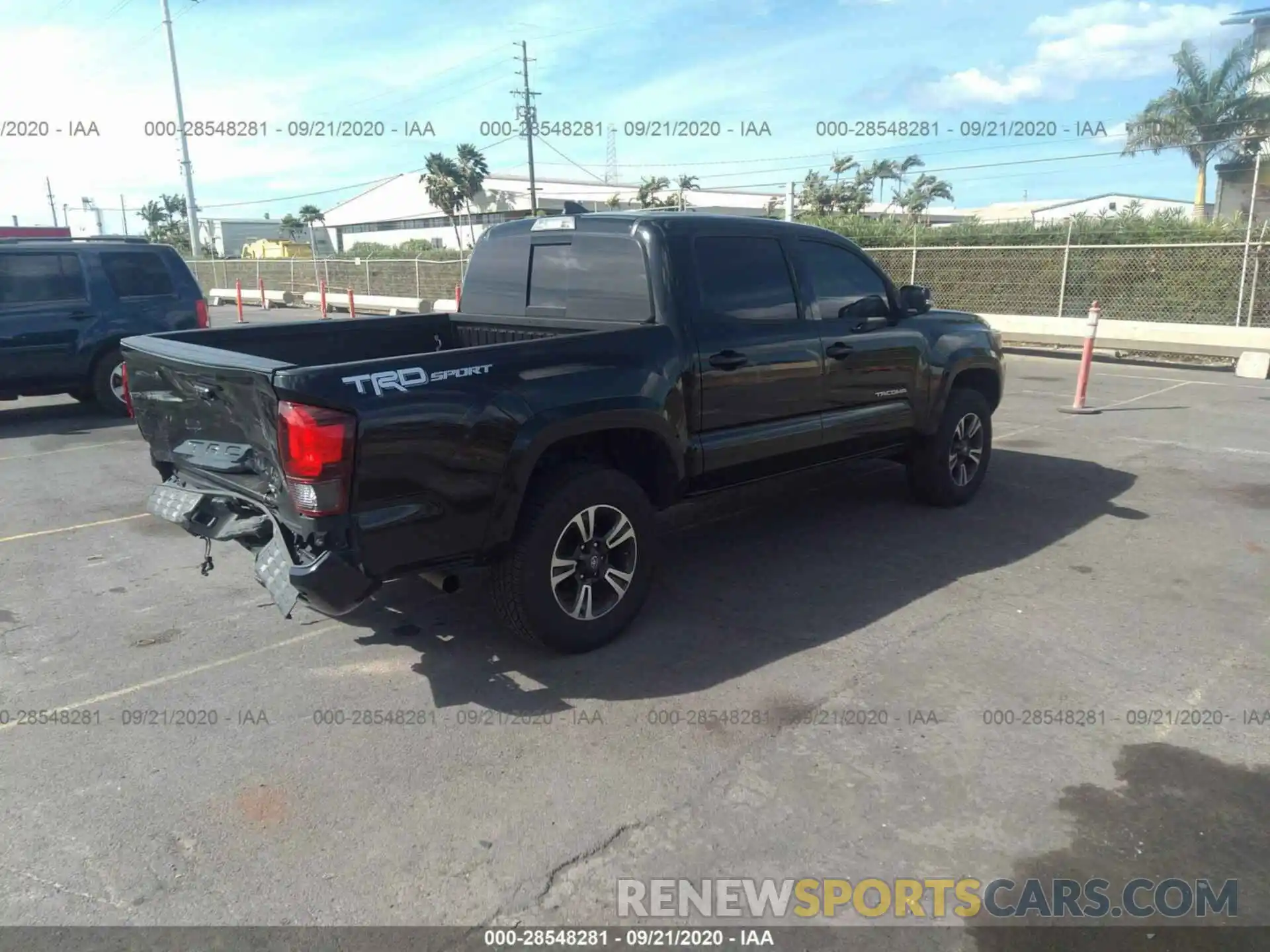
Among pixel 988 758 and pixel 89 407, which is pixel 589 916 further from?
pixel 89 407

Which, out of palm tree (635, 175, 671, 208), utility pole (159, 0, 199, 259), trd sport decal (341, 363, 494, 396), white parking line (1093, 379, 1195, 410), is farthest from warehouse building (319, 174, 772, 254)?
trd sport decal (341, 363, 494, 396)

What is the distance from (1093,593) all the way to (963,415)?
5.99ft

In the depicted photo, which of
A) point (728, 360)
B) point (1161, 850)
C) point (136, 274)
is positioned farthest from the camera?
point (136, 274)

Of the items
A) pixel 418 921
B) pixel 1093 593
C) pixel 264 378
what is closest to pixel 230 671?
pixel 264 378

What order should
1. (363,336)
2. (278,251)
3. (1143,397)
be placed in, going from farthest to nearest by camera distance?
(278,251) < (1143,397) < (363,336)

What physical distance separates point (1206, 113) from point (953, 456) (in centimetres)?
3443

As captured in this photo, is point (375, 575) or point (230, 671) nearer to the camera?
point (375, 575)

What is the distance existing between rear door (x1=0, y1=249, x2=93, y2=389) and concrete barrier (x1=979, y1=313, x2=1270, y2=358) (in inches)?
497

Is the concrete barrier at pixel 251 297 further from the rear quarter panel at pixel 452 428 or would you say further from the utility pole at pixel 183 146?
the rear quarter panel at pixel 452 428

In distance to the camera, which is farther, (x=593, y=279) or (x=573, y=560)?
(x=593, y=279)

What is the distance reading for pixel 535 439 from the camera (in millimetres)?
3928

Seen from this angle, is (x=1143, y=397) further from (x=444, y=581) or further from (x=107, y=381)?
(x=107, y=381)

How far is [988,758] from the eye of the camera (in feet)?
11.4

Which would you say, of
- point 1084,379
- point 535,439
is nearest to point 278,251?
point 1084,379
